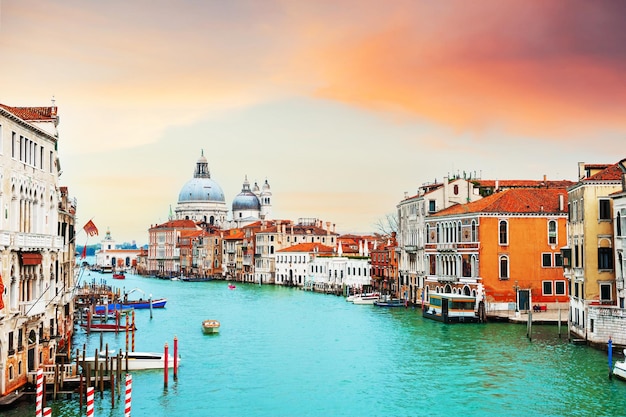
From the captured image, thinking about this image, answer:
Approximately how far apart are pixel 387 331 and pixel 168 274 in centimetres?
6863

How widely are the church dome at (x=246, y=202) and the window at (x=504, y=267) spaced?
74813 mm

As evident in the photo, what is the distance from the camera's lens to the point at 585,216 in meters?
21.9

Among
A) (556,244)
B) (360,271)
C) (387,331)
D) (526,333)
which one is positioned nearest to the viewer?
(526,333)

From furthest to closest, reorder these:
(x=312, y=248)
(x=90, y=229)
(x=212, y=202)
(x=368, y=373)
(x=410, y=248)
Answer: (x=212, y=202) < (x=312, y=248) < (x=410, y=248) < (x=90, y=229) < (x=368, y=373)

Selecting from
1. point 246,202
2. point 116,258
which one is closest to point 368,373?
point 246,202

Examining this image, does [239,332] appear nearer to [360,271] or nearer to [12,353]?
[12,353]

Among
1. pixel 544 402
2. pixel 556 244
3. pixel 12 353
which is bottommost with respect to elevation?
pixel 544 402

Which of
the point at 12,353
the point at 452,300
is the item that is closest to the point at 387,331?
the point at 452,300

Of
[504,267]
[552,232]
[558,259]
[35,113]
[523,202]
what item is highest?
[35,113]

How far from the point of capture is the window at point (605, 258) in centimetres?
2167

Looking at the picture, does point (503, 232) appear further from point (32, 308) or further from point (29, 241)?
point (29, 241)

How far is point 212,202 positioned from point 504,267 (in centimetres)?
8416

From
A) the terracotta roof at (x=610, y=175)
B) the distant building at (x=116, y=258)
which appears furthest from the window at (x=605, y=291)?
the distant building at (x=116, y=258)

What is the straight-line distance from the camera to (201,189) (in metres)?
112
